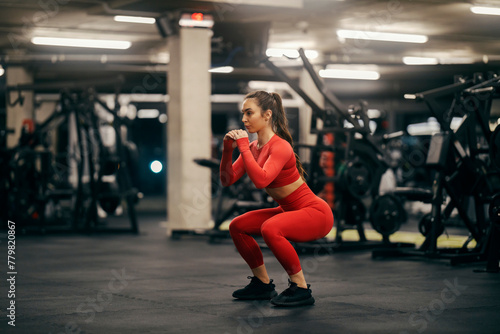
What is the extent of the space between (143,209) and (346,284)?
11.5 m

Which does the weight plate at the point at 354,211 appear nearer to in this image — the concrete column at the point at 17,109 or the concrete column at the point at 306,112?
the concrete column at the point at 306,112

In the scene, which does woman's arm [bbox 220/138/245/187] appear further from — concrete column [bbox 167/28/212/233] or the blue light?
the blue light

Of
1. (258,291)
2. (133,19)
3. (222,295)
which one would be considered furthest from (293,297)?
(133,19)

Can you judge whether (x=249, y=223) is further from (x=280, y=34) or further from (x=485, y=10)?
(x=280, y=34)

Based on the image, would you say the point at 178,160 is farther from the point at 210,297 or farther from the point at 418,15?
the point at 210,297

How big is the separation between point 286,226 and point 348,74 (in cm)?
1193

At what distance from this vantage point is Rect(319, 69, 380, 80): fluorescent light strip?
49.7 ft

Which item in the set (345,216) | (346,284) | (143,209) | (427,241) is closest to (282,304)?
(346,284)

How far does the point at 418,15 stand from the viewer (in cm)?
1066

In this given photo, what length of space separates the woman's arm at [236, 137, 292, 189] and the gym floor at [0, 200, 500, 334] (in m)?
0.72

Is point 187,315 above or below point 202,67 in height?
below

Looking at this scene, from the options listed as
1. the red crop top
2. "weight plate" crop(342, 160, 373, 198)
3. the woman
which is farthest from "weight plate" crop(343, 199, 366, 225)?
the red crop top

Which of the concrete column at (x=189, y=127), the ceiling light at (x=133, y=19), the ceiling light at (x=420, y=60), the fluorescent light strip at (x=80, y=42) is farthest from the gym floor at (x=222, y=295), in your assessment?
the ceiling light at (x=420, y=60)

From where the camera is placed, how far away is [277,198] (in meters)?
4.10
